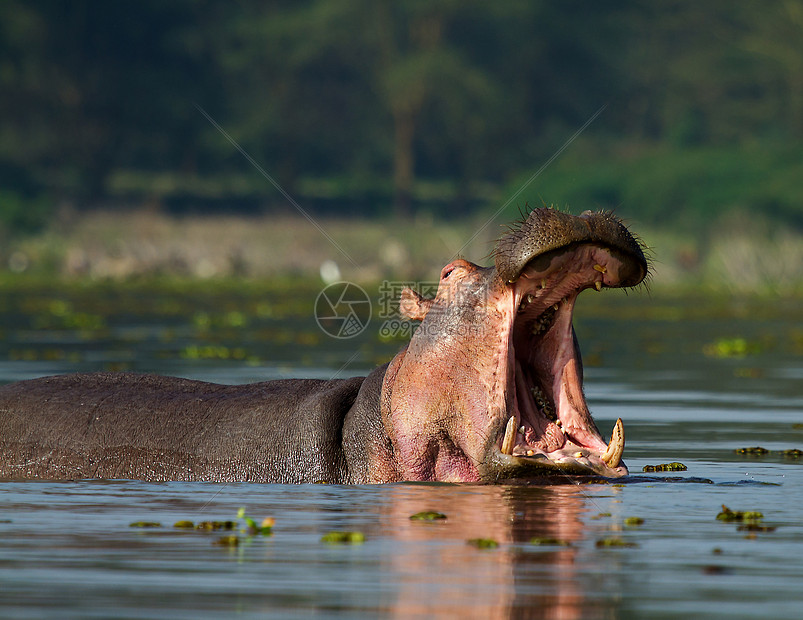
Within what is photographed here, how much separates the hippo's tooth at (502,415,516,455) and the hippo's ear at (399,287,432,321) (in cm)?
84

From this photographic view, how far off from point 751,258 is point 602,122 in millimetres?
32061

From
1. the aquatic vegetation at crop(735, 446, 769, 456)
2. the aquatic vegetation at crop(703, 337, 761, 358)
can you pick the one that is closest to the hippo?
the aquatic vegetation at crop(735, 446, 769, 456)

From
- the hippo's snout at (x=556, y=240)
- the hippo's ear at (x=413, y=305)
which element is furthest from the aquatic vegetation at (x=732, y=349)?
the hippo's snout at (x=556, y=240)

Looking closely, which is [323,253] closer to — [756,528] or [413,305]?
[413,305]

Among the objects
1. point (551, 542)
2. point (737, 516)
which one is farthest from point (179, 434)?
point (737, 516)

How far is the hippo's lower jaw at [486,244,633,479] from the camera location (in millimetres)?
8273

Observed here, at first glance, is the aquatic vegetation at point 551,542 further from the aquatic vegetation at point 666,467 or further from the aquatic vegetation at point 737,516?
the aquatic vegetation at point 666,467

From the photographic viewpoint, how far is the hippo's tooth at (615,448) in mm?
8211

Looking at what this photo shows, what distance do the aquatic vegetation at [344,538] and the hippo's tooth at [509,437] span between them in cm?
121

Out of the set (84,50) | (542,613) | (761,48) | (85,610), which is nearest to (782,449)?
(542,613)

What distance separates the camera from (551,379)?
341 inches

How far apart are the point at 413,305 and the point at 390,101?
51559 mm

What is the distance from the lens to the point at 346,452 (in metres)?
8.85

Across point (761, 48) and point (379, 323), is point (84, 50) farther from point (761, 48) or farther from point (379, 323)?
point (379, 323)
